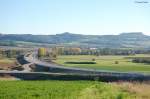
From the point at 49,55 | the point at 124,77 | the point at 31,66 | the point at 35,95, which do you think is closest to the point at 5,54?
the point at 49,55

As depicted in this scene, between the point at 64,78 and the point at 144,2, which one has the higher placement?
the point at 144,2

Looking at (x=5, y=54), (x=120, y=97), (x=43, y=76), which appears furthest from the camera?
(x=5, y=54)

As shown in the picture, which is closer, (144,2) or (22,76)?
(144,2)

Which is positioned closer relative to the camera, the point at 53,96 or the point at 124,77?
the point at 53,96

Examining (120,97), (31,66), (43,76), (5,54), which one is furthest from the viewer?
(5,54)

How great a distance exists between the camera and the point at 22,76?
8006cm

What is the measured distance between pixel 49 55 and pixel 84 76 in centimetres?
11783

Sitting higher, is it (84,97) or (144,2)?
(144,2)

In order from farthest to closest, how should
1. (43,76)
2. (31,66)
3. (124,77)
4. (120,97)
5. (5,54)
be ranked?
(5,54)
(31,66)
(43,76)
(124,77)
(120,97)

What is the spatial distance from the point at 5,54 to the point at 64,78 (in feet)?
388

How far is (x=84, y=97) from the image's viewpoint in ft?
112

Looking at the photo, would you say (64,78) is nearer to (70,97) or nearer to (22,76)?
(22,76)

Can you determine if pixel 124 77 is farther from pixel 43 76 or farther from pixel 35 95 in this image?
pixel 35 95

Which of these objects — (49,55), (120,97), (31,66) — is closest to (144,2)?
(120,97)
